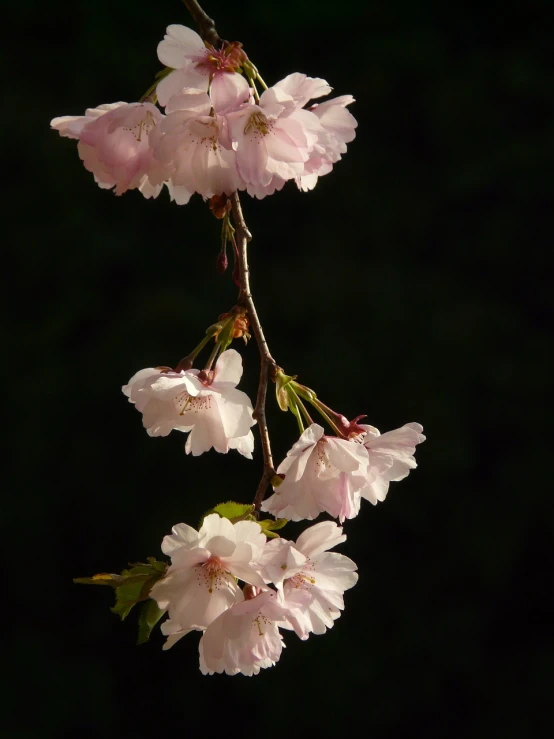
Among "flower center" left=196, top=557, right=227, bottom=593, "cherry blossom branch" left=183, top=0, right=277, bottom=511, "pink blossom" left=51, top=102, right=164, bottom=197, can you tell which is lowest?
"flower center" left=196, top=557, right=227, bottom=593

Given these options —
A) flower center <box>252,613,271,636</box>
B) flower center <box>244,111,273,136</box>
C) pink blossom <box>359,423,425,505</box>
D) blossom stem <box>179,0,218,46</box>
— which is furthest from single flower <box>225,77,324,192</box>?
flower center <box>252,613,271,636</box>

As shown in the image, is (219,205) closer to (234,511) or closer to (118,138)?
(118,138)

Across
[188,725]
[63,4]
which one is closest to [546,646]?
[188,725]

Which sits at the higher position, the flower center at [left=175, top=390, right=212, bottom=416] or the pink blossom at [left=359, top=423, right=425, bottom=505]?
the flower center at [left=175, top=390, right=212, bottom=416]

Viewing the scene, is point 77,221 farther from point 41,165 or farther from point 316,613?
point 316,613

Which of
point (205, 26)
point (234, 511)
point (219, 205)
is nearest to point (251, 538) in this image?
point (234, 511)

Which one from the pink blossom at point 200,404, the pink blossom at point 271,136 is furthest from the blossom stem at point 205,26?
the pink blossom at point 200,404

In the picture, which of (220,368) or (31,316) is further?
(31,316)

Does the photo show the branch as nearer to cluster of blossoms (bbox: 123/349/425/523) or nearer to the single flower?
the single flower
